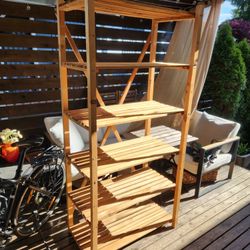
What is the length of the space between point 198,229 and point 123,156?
1130 mm

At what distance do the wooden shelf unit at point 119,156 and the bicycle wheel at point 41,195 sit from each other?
0.23 metres

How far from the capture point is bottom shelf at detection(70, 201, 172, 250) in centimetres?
200

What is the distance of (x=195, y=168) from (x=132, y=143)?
1050mm

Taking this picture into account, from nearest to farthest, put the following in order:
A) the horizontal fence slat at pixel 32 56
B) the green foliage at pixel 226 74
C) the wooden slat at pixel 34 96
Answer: the horizontal fence slat at pixel 32 56 < the wooden slat at pixel 34 96 < the green foliage at pixel 226 74

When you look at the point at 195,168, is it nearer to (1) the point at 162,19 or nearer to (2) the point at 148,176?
(2) the point at 148,176

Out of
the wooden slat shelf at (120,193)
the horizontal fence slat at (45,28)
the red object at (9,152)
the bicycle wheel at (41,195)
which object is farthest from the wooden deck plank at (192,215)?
the horizontal fence slat at (45,28)

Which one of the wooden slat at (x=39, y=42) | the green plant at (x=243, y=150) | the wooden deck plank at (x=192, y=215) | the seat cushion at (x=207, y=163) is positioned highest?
the wooden slat at (x=39, y=42)

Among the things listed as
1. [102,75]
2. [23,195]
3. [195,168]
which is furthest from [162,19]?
[23,195]

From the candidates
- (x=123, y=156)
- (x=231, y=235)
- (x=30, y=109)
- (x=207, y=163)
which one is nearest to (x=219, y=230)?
(x=231, y=235)

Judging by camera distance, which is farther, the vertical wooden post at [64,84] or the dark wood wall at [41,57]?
the dark wood wall at [41,57]

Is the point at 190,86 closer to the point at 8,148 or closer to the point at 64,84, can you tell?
the point at 64,84

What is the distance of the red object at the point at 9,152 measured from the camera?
2.22 meters

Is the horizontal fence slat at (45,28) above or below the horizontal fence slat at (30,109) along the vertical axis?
above

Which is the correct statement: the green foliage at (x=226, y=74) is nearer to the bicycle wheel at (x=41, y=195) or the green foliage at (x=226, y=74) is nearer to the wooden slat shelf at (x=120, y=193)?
the wooden slat shelf at (x=120, y=193)
